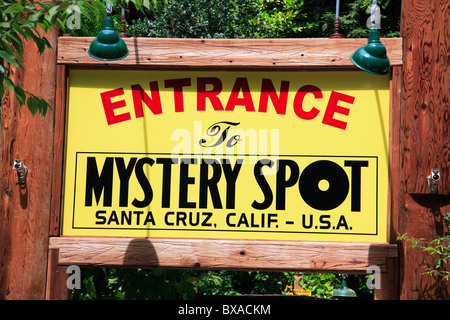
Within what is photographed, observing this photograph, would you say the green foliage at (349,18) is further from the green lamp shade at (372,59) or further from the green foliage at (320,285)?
the green lamp shade at (372,59)

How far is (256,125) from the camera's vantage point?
5.75m

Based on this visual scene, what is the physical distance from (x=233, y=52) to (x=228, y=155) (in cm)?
98

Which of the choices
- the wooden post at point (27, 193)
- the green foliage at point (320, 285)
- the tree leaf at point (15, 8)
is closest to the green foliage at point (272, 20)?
the green foliage at point (320, 285)

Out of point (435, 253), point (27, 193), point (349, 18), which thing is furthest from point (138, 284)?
point (349, 18)

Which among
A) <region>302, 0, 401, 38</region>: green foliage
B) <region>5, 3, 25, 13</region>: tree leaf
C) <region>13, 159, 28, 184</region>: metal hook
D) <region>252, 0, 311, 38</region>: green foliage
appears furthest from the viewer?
<region>302, 0, 401, 38</region>: green foliage

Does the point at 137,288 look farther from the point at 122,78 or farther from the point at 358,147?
the point at 358,147

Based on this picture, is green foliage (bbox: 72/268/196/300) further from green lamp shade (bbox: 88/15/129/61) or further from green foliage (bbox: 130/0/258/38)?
green foliage (bbox: 130/0/258/38)

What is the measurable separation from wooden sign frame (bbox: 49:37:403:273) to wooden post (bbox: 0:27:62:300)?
92 millimetres

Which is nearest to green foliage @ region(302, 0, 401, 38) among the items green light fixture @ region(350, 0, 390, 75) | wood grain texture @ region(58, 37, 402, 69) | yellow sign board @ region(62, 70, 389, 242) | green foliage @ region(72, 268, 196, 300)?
green foliage @ region(72, 268, 196, 300)

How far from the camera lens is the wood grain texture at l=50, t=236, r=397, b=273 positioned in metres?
5.50

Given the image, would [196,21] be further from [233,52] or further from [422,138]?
[422,138]

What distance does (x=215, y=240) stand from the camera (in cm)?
558

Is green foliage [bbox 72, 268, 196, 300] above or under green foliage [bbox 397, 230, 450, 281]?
under
